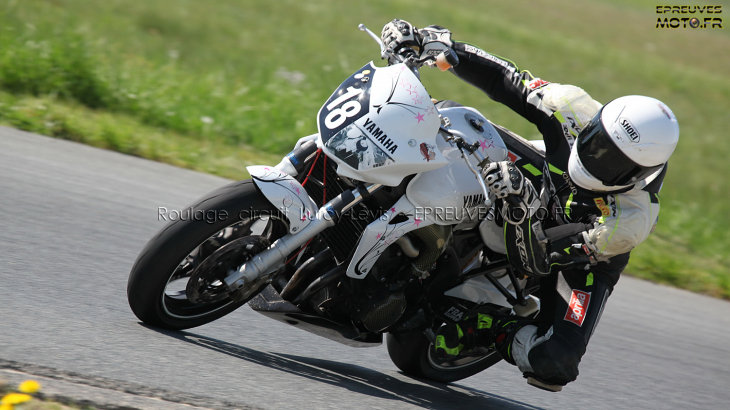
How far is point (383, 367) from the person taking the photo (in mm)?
3777

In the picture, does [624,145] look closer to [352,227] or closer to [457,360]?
[352,227]

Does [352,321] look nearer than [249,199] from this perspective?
No

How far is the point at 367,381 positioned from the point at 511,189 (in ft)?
4.00

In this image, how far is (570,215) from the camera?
3502 mm

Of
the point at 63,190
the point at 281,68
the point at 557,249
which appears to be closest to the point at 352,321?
the point at 557,249

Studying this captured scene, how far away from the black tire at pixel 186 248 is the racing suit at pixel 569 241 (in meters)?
1.14

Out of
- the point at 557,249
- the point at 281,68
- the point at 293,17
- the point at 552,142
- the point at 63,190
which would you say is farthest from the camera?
the point at 293,17

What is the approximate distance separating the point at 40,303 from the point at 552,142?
258 cm

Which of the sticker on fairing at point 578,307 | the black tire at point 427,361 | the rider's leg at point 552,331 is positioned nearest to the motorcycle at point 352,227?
the rider's leg at point 552,331

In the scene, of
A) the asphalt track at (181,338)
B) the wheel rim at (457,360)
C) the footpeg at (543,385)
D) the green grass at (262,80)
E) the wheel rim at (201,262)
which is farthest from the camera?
the green grass at (262,80)

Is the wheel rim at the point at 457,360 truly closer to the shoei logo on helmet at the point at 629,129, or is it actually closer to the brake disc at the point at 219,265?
the brake disc at the point at 219,265

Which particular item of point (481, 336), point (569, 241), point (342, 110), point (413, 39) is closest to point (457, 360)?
point (481, 336)

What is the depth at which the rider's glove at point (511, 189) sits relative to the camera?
2.83 m

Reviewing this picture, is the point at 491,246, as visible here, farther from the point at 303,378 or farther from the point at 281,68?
the point at 281,68
